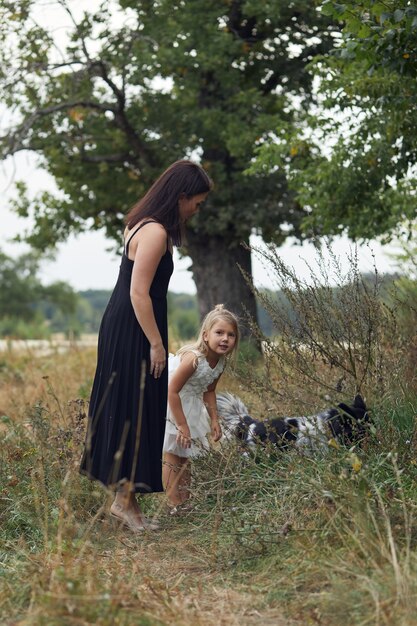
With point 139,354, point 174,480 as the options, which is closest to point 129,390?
point 139,354

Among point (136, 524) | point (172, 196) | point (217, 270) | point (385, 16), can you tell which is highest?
point (385, 16)

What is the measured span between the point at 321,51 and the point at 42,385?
7.02m

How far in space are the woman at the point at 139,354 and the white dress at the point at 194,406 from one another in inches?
19.1

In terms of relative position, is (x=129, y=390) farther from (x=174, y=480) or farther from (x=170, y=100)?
(x=170, y=100)

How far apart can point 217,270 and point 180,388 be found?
29.9 ft

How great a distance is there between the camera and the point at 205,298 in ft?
49.4

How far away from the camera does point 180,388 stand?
19.3ft

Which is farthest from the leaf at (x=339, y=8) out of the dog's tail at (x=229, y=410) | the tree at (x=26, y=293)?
the tree at (x=26, y=293)

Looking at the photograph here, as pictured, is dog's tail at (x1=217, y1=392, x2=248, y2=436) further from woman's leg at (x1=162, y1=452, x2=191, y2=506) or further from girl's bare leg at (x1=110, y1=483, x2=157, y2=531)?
girl's bare leg at (x1=110, y1=483, x2=157, y2=531)

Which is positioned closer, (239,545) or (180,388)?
(239,545)

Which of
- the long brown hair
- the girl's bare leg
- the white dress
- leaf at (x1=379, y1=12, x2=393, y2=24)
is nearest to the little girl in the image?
the white dress

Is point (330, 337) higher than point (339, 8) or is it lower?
lower

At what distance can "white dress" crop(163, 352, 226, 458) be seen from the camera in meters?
5.97

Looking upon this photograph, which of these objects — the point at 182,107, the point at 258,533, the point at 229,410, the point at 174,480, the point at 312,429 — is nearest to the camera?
the point at 258,533
